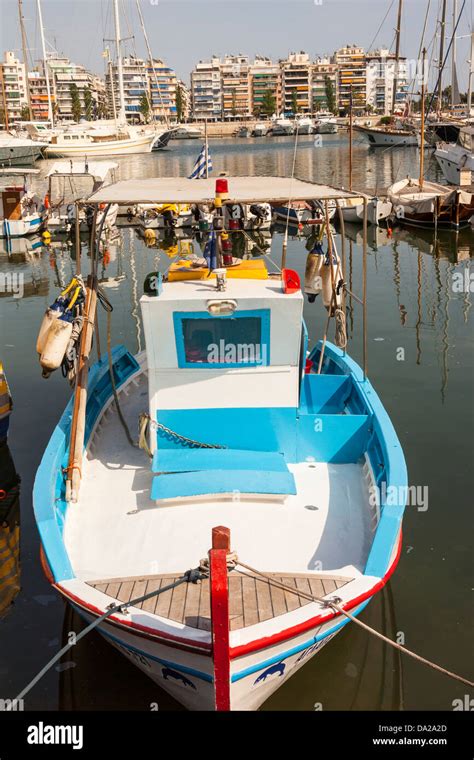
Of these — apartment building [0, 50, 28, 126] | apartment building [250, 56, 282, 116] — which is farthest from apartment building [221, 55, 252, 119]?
apartment building [0, 50, 28, 126]

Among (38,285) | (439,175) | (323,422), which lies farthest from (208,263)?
(439,175)

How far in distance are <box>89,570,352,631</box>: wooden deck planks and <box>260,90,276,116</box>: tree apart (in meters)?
175

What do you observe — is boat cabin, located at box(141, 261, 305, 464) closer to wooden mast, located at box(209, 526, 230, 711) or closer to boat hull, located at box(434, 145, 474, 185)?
wooden mast, located at box(209, 526, 230, 711)

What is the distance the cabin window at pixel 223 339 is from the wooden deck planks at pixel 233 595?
2.71 meters

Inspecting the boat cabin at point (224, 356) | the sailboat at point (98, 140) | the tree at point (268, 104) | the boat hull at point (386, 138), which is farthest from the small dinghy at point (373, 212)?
the tree at point (268, 104)

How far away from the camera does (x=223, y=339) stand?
8.22 metres

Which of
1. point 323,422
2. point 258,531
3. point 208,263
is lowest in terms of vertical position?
point 258,531

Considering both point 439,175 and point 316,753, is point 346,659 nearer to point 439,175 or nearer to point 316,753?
point 316,753

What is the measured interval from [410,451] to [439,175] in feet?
174

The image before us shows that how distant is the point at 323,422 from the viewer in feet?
28.9

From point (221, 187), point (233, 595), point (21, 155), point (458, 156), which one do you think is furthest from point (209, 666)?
point (21, 155)

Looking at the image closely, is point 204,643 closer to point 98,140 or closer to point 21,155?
point 21,155

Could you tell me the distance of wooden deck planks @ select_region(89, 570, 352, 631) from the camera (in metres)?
5.85

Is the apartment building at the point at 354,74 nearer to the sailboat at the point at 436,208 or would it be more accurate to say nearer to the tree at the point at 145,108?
the tree at the point at 145,108
